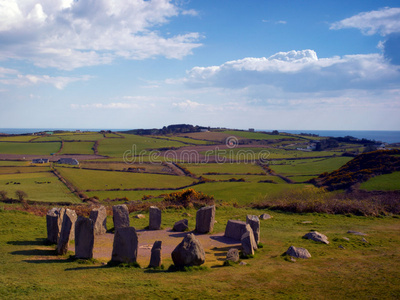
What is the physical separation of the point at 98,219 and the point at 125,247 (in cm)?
652

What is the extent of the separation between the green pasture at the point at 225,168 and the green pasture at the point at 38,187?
93.9 ft

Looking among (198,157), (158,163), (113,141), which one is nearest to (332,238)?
(158,163)

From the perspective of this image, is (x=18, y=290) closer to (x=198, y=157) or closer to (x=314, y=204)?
(x=314, y=204)

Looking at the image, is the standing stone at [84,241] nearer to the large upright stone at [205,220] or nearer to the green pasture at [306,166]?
the large upright stone at [205,220]

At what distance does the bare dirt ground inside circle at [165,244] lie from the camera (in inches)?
616

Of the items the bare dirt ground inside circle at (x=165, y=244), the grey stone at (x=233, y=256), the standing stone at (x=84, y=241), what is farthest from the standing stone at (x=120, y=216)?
the grey stone at (x=233, y=256)

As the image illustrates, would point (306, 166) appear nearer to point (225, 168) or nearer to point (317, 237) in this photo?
point (225, 168)

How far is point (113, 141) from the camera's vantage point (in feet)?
389

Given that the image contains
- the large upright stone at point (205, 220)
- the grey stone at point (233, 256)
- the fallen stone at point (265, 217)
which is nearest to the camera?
the grey stone at point (233, 256)

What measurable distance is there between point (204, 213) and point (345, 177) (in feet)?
118

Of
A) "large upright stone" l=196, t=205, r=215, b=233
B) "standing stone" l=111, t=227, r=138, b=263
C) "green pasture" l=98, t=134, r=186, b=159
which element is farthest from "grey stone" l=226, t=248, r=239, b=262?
"green pasture" l=98, t=134, r=186, b=159

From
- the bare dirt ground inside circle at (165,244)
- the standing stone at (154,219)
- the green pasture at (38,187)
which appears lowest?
the green pasture at (38,187)

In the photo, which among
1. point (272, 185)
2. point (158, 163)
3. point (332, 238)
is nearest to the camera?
point (332, 238)

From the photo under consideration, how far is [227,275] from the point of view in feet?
42.0
